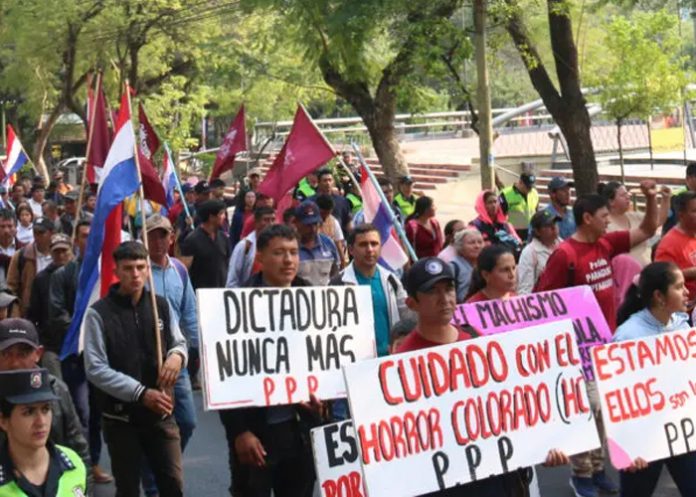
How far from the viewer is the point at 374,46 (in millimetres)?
23844

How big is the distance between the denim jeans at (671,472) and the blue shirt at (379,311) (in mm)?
1502

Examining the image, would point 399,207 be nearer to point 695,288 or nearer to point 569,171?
point 695,288

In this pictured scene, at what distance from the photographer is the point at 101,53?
3475cm

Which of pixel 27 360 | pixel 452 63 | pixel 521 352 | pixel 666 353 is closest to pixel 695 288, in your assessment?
pixel 666 353

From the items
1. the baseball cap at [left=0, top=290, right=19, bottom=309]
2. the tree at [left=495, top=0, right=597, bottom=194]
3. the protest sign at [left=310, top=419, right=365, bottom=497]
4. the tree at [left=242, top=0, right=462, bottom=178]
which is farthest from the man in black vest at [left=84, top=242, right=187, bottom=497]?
the tree at [left=495, top=0, right=597, bottom=194]

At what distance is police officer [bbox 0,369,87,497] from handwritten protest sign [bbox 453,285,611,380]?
304 centimetres

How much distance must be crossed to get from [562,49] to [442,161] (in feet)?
60.4

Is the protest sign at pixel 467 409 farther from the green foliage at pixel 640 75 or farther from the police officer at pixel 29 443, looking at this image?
the green foliage at pixel 640 75

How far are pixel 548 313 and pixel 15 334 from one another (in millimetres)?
3079

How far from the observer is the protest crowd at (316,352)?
5141 mm

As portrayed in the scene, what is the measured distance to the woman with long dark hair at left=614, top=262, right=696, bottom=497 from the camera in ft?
20.1

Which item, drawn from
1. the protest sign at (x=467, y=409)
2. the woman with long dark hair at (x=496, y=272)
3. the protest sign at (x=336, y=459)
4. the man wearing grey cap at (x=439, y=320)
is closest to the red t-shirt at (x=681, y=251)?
the woman with long dark hair at (x=496, y=272)

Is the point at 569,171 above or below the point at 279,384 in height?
above

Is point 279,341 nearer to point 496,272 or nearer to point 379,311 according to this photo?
point 379,311
